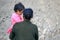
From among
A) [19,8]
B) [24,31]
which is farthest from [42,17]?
[24,31]

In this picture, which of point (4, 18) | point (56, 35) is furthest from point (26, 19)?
point (4, 18)

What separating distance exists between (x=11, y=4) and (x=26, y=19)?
7.32 meters

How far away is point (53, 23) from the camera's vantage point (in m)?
10.2

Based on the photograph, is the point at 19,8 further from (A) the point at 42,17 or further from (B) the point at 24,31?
(A) the point at 42,17

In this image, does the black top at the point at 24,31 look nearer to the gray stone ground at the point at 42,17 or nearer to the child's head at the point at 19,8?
the child's head at the point at 19,8

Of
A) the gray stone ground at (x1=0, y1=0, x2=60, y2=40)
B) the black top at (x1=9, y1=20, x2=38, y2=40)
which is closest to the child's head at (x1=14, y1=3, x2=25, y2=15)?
the black top at (x1=9, y1=20, x2=38, y2=40)

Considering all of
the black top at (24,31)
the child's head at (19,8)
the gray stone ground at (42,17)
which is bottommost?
the gray stone ground at (42,17)

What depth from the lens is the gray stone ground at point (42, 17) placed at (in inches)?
372

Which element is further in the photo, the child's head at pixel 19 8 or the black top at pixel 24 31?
the child's head at pixel 19 8

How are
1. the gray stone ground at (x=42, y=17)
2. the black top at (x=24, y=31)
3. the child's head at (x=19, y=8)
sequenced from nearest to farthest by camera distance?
the black top at (x=24, y=31)
the child's head at (x=19, y=8)
the gray stone ground at (x=42, y=17)

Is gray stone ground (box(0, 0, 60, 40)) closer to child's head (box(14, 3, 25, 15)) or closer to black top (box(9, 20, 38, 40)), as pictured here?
child's head (box(14, 3, 25, 15))

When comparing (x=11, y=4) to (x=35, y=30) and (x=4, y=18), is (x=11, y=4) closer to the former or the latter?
(x=4, y=18)

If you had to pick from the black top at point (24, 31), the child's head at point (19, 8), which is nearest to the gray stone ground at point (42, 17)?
the child's head at point (19, 8)

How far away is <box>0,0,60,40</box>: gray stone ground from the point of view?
9.46 metres
